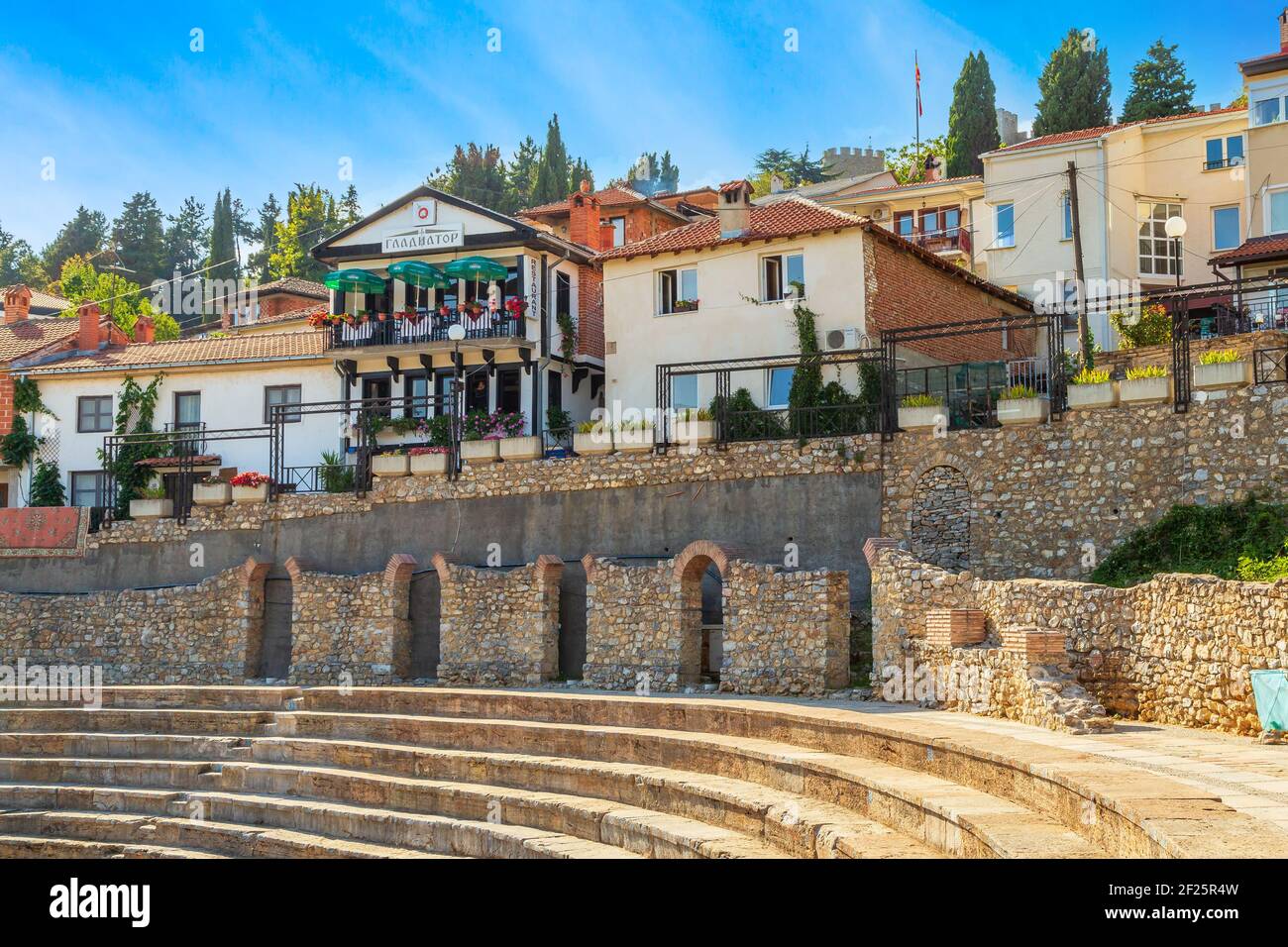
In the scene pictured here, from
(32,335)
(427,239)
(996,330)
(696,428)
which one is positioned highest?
(427,239)

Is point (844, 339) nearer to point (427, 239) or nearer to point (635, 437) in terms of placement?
point (635, 437)

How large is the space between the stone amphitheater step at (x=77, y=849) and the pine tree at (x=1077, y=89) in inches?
1943

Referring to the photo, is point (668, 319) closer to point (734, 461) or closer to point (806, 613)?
point (734, 461)

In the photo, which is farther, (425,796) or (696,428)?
(696,428)

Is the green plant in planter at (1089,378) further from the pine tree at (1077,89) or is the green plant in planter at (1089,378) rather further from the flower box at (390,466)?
the pine tree at (1077,89)

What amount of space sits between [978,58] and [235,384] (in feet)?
138

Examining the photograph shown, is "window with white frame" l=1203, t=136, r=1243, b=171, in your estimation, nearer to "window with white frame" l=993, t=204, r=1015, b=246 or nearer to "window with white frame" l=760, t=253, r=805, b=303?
"window with white frame" l=993, t=204, r=1015, b=246

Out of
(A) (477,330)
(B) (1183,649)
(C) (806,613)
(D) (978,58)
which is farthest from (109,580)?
(D) (978,58)

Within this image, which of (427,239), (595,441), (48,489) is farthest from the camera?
(48,489)

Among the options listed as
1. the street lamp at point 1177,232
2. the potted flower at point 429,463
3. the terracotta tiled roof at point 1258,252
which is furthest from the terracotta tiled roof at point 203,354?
the terracotta tiled roof at point 1258,252

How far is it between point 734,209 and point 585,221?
389 inches

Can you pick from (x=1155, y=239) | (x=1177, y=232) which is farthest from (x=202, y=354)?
(x=1155, y=239)

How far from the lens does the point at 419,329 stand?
3847cm

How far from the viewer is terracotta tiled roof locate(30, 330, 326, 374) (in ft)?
134
